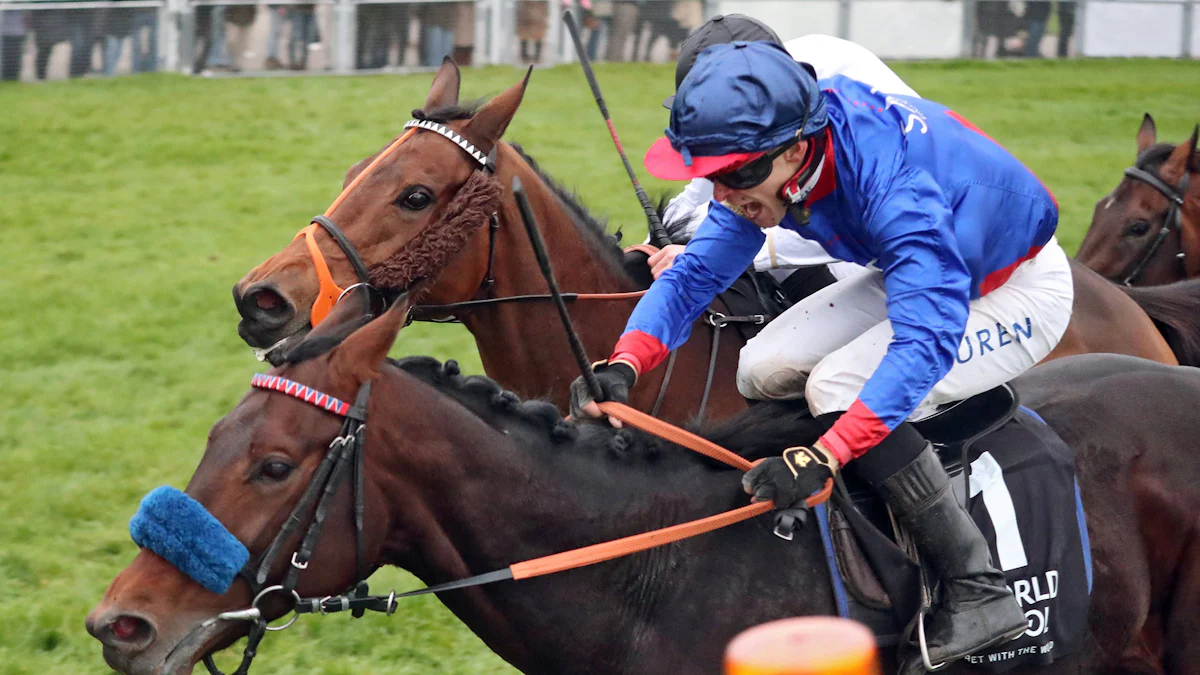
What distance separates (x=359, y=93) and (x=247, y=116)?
1.42 meters

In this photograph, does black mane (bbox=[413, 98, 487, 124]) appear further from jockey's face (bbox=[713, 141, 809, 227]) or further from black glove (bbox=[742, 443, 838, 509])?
black glove (bbox=[742, 443, 838, 509])

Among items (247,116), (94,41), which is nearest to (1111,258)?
(247,116)

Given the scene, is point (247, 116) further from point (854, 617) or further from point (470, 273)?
point (854, 617)

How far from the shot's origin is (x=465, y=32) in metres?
16.1


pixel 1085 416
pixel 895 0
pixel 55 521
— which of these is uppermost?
pixel 895 0

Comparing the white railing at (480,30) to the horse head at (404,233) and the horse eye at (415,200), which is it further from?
the horse eye at (415,200)

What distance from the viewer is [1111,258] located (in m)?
6.31

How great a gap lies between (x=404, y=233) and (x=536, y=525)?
5.06 ft

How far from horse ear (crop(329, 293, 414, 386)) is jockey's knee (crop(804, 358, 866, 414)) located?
96 cm

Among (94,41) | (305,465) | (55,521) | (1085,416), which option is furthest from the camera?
(94,41)

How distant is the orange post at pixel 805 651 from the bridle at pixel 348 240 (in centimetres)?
300

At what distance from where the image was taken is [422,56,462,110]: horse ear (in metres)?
4.36

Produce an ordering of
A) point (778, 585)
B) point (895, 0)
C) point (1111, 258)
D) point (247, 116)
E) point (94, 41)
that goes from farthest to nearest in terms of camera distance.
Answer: point (895, 0)
point (94, 41)
point (247, 116)
point (1111, 258)
point (778, 585)

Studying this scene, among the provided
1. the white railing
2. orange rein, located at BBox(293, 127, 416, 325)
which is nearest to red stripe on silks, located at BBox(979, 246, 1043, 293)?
→ orange rein, located at BBox(293, 127, 416, 325)
